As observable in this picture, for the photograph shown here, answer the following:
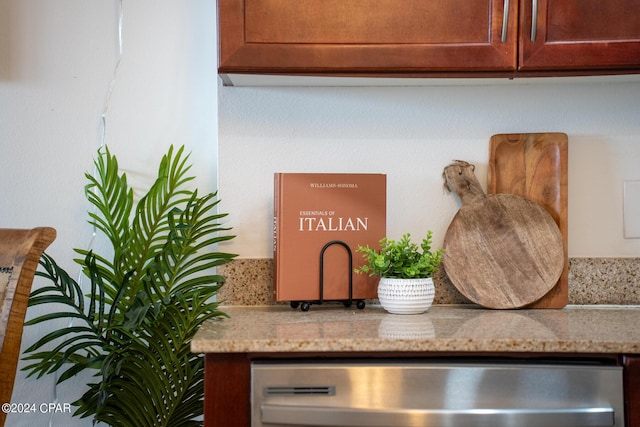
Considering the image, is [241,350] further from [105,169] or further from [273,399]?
[105,169]

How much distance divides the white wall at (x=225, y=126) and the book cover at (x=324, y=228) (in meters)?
0.15

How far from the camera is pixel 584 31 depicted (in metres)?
1.65

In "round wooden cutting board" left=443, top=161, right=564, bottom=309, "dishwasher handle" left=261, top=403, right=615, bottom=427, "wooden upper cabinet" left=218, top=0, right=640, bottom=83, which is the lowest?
"dishwasher handle" left=261, top=403, right=615, bottom=427

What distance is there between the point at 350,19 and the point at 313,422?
35.8 inches

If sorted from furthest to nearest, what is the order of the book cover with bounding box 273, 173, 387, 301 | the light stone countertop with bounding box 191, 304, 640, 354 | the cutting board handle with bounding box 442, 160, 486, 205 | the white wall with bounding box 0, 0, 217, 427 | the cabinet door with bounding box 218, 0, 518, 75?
the white wall with bounding box 0, 0, 217, 427, the cutting board handle with bounding box 442, 160, 486, 205, the book cover with bounding box 273, 173, 387, 301, the cabinet door with bounding box 218, 0, 518, 75, the light stone countertop with bounding box 191, 304, 640, 354

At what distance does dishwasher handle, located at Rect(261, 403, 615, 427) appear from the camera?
137 centimetres

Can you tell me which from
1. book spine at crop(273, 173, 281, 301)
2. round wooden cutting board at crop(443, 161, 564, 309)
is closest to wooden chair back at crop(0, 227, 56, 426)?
book spine at crop(273, 173, 281, 301)

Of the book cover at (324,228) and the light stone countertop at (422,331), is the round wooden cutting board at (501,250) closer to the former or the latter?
the light stone countertop at (422,331)

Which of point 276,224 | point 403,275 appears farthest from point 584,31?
point 276,224

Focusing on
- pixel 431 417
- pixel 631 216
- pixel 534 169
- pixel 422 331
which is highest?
pixel 534 169

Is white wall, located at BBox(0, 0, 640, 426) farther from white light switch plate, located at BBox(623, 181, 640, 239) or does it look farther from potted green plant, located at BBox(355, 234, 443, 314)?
potted green plant, located at BBox(355, 234, 443, 314)

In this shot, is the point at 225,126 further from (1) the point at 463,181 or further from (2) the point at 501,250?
(2) the point at 501,250

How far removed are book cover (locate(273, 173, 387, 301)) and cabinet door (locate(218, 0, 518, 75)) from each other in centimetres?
32

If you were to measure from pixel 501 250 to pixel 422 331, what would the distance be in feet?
Result: 1.66
